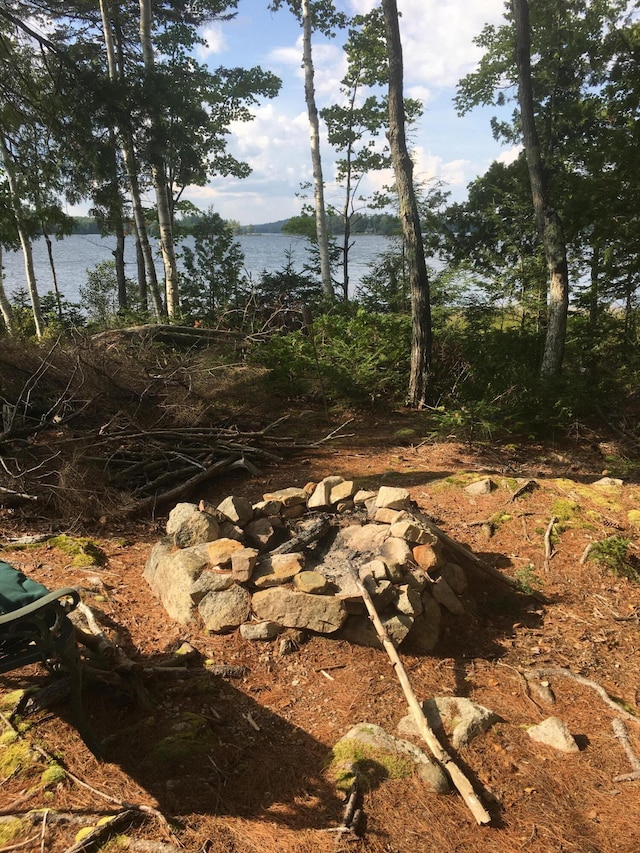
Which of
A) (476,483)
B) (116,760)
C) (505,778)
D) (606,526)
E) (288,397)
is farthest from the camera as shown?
(288,397)

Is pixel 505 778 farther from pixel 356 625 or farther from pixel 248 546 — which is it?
pixel 248 546

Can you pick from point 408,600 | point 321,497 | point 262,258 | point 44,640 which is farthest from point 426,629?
point 262,258

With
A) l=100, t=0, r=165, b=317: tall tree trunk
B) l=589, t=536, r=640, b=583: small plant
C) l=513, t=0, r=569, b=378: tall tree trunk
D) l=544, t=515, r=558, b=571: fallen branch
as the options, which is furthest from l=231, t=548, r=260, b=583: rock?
l=100, t=0, r=165, b=317: tall tree trunk

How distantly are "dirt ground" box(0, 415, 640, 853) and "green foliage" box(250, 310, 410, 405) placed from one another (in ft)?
12.4

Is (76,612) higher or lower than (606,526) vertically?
higher

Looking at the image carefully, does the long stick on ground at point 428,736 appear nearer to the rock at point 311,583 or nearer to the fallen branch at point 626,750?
the rock at point 311,583

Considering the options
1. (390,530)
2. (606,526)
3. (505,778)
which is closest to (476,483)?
(606,526)

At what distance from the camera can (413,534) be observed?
3715 millimetres

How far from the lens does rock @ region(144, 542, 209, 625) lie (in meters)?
3.50

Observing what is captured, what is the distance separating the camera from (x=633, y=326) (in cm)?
898

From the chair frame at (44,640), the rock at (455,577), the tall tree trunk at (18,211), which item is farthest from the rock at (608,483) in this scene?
the tall tree trunk at (18,211)

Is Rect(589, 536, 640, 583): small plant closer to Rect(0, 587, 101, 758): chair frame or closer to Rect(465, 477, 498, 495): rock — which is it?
Rect(465, 477, 498, 495): rock

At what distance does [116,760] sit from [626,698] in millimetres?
2767

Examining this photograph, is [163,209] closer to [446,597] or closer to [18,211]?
[18,211]
